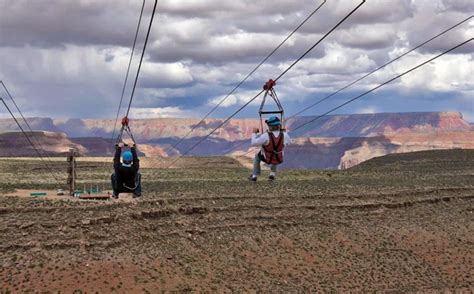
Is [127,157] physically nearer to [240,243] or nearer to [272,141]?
[272,141]

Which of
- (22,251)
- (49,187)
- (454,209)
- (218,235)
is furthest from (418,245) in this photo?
(49,187)

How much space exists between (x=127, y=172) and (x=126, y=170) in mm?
244

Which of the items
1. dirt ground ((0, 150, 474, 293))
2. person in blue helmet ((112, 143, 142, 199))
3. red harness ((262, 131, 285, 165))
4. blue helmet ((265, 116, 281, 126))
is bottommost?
dirt ground ((0, 150, 474, 293))

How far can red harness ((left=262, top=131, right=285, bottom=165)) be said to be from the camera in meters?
27.1

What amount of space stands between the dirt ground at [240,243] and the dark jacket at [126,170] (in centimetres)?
286

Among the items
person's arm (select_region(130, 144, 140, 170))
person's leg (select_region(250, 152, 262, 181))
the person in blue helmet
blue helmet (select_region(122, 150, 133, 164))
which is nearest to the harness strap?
person's leg (select_region(250, 152, 262, 181))

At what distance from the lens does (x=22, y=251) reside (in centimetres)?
3003

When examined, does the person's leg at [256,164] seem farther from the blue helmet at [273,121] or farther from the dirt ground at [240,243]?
the dirt ground at [240,243]

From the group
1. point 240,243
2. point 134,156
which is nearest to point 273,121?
point 134,156

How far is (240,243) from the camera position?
1502 inches

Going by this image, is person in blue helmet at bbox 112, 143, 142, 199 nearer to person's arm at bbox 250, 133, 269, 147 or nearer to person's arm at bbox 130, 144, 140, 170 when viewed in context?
person's arm at bbox 130, 144, 140, 170

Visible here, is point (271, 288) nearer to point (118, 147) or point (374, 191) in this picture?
point (118, 147)

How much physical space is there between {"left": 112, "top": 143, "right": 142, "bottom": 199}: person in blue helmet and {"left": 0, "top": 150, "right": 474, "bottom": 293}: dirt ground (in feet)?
8.31

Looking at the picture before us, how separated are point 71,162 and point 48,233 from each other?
42.5 feet
